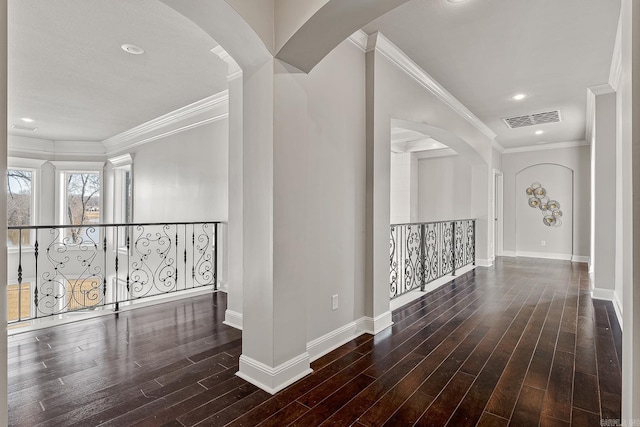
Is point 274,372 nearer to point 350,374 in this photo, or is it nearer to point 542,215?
point 350,374

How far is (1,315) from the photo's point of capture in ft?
3.43

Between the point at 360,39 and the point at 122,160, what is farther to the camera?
the point at 122,160

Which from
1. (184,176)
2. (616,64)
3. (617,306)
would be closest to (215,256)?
(184,176)

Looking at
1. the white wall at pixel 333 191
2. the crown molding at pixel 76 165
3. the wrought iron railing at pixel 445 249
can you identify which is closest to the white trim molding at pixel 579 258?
the wrought iron railing at pixel 445 249

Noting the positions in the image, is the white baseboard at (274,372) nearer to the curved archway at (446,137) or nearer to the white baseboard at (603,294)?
the curved archway at (446,137)

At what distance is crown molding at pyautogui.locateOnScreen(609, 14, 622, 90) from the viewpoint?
3.15m

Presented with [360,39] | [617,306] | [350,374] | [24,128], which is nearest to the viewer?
[350,374]

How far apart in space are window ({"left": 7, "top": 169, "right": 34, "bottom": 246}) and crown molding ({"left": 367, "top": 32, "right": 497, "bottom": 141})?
826 cm

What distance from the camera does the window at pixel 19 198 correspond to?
7078mm

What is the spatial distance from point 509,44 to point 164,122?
5268 millimetres

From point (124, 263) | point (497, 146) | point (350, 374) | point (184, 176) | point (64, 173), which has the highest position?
point (497, 146)

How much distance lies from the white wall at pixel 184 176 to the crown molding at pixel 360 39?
7.83ft

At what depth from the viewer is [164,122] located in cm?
571

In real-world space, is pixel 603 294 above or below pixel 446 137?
below
